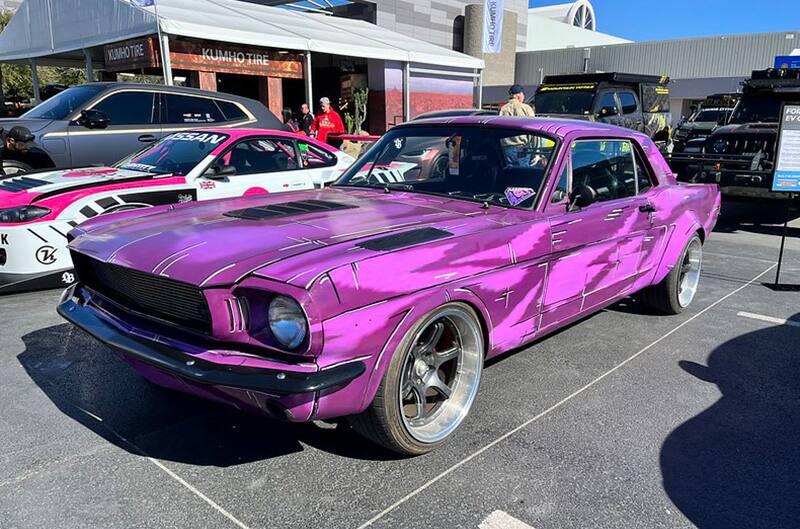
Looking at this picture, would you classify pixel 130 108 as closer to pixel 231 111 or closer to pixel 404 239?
pixel 231 111

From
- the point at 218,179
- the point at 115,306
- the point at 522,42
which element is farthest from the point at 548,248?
the point at 522,42

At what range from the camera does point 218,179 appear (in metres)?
5.74

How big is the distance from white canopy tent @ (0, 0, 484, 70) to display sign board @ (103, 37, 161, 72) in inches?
7.3

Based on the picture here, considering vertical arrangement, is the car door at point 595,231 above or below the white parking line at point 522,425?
above

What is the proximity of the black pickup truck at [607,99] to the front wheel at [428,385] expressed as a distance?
969cm

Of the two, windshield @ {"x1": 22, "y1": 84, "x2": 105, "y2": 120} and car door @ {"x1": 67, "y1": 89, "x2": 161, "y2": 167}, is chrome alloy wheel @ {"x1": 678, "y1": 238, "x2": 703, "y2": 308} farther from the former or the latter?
windshield @ {"x1": 22, "y1": 84, "x2": 105, "y2": 120}

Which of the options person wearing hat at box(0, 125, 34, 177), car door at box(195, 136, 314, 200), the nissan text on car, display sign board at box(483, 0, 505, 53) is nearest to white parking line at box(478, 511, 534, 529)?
the nissan text on car

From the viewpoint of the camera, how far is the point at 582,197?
11.3ft

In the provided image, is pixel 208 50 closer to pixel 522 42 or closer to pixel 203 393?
pixel 203 393

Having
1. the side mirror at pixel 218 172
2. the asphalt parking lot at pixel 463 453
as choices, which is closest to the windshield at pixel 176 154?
the side mirror at pixel 218 172

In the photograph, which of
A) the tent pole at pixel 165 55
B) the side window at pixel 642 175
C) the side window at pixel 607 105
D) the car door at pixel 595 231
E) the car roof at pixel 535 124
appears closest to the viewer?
the car door at pixel 595 231

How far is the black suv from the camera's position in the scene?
7.11 metres

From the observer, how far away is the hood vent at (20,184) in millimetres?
4934

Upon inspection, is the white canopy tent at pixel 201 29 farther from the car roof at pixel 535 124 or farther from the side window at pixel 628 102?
the car roof at pixel 535 124
